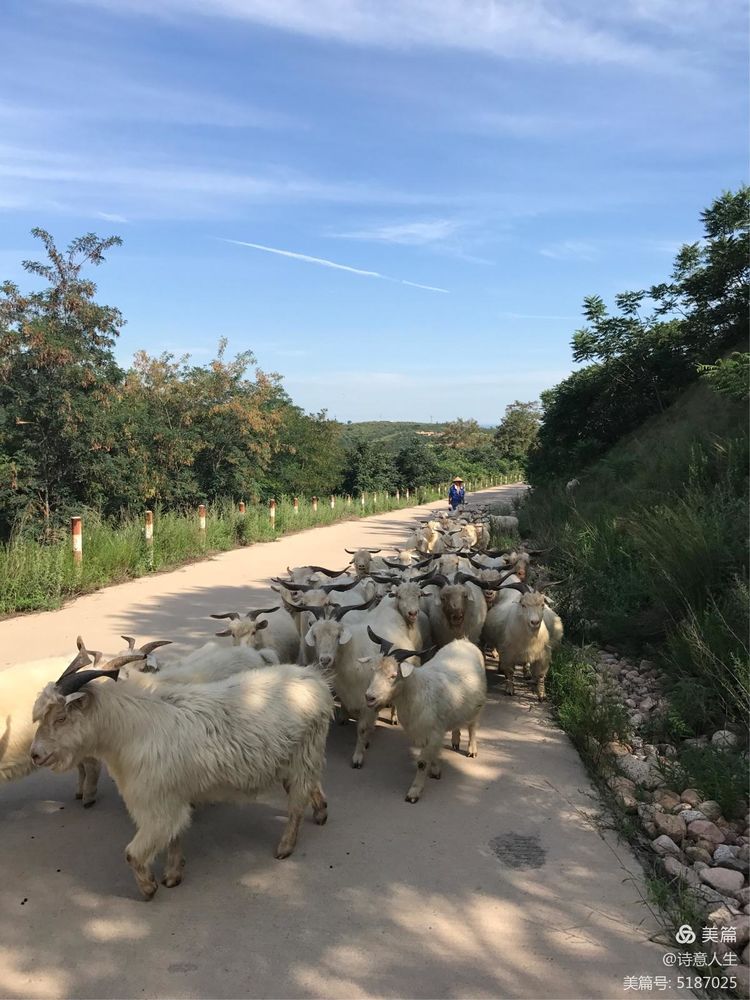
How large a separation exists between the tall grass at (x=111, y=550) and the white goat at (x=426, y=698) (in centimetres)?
603

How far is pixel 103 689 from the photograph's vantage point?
3328 mm

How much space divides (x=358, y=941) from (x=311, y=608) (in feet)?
9.87

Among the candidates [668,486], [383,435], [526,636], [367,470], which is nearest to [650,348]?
[668,486]

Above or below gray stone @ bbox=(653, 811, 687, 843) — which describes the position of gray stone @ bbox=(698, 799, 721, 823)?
above

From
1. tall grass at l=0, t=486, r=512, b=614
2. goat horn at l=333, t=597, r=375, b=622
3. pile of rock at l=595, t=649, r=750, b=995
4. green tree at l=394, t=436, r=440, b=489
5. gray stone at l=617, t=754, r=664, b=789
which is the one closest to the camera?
pile of rock at l=595, t=649, r=750, b=995

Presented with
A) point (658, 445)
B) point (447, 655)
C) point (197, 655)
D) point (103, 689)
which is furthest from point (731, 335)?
point (103, 689)

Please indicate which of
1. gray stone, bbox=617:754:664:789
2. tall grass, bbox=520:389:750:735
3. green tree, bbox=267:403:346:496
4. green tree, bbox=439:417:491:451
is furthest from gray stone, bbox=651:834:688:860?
green tree, bbox=439:417:491:451

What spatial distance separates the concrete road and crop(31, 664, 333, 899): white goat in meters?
0.29

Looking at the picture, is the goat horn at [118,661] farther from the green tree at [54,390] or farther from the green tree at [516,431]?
the green tree at [516,431]

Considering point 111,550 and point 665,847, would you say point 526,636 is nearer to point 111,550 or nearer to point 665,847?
point 665,847

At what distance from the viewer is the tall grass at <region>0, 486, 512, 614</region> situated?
8.66 meters

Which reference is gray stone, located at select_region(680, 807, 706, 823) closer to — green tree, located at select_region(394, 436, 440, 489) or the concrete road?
the concrete road

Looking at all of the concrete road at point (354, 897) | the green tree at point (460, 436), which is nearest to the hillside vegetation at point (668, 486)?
the concrete road at point (354, 897)

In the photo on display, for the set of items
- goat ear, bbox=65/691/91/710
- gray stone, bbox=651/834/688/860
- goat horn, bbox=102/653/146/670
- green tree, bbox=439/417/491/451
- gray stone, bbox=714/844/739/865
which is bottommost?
gray stone, bbox=651/834/688/860
